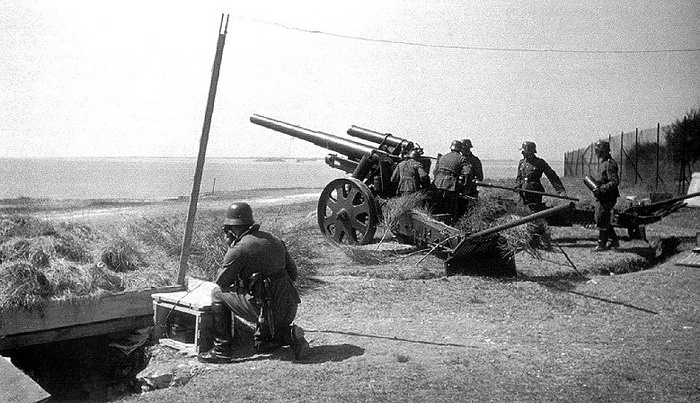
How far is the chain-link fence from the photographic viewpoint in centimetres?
1978

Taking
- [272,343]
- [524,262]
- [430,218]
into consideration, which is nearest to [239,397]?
[272,343]

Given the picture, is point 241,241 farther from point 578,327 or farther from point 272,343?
point 578,327

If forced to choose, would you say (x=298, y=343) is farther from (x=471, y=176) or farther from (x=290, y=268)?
(x=471, y=176)

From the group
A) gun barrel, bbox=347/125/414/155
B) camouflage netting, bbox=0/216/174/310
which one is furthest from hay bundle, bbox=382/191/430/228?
camouflage netting, bbox=0/216/174/310

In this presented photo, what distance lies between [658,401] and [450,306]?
3575mm

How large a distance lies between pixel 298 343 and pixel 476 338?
193 centimetres

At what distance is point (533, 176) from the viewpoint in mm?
12961

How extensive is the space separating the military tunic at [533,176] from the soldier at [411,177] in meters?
2.07

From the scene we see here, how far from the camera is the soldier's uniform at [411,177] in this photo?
11875 mm

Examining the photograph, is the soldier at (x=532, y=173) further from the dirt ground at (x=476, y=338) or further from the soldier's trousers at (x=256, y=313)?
the soldier's trousers at (x=256, y=313)

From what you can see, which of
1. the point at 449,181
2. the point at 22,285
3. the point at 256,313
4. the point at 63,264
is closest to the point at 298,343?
the point at 256,313

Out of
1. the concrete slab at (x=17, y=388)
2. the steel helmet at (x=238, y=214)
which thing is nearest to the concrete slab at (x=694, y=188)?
the steel helmet at (x=238, y=214)

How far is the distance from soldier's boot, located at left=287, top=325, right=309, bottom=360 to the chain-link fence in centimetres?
1411

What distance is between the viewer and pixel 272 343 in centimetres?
680
